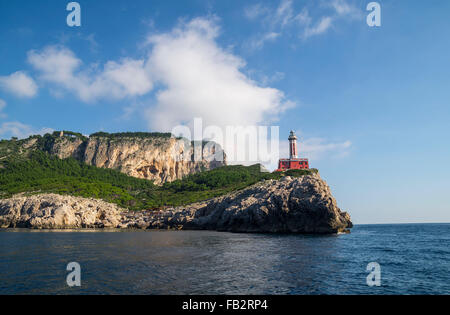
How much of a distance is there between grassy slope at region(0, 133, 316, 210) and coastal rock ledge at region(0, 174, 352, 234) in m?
14.9

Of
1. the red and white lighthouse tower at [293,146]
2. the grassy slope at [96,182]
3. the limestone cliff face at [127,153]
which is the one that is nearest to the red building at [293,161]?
the red and white lighthouse tower at [293,146]

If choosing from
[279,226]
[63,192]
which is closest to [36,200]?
[63,192]

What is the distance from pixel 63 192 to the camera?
Result: 98.3 meters

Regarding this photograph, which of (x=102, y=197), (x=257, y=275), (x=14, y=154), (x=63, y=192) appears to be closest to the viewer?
(x=257, y=275)

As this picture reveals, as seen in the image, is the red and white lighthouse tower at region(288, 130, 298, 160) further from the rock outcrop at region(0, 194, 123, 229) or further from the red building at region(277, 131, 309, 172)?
the rock outcrop at region(0, 194, 123, 229)

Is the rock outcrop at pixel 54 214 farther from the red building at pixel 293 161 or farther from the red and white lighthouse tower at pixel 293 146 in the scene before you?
the red and white lighthouse tower at pixel 293 146

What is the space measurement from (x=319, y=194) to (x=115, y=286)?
154ft

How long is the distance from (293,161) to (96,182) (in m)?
92.7

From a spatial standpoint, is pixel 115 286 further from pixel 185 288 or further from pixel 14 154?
pixel 14 154

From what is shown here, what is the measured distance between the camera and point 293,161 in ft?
373

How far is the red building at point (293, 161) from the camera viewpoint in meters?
113

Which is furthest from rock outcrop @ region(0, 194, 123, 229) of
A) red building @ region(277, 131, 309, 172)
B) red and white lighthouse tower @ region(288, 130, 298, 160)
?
red and white lighthouse tower @ region(288, 130, 298, 160)

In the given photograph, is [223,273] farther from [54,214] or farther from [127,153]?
[127,153]
